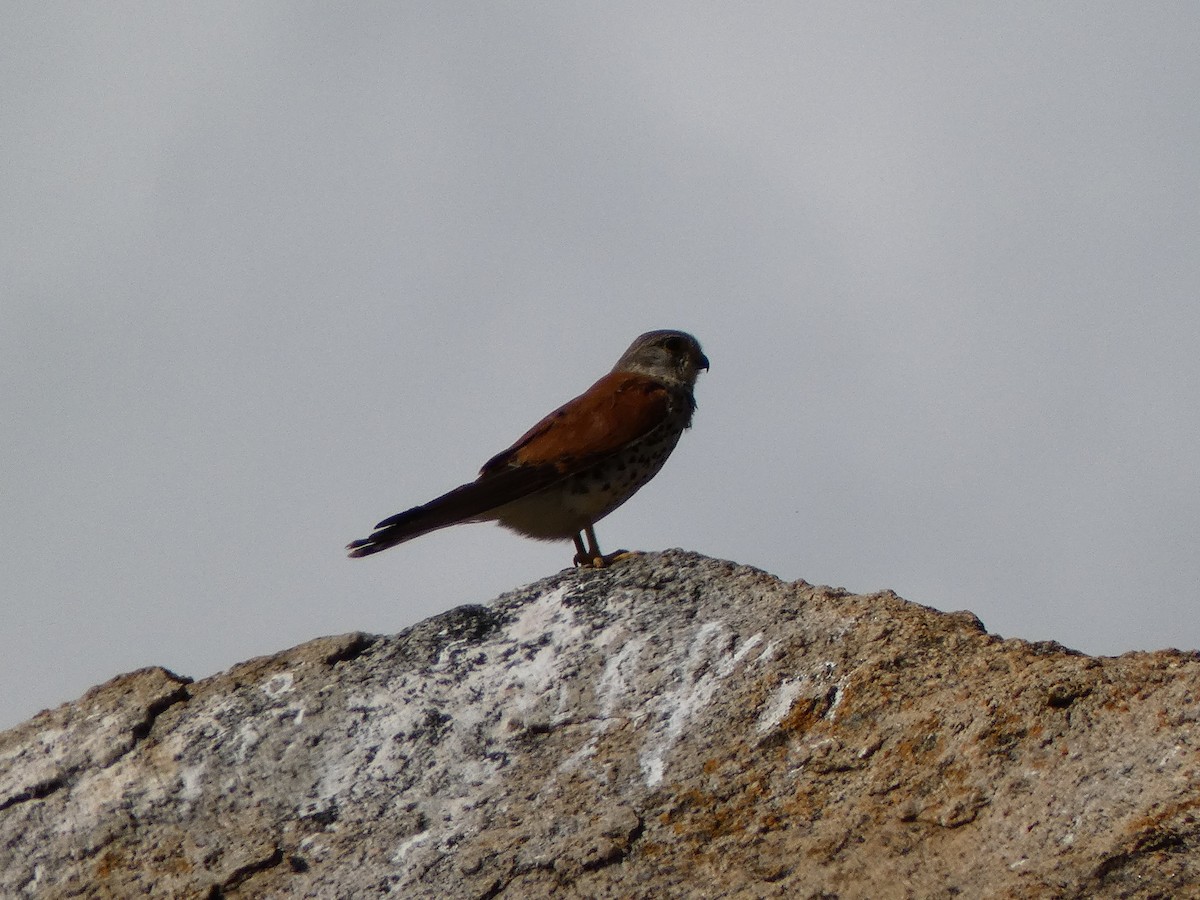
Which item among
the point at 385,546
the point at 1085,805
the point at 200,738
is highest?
the point at 385,546

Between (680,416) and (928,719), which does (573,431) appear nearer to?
(680,416)

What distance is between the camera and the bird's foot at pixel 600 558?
4330mm

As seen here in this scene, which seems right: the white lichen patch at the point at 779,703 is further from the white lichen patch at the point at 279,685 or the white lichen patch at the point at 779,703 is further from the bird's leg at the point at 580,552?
the bird's leg at the point at 580,552

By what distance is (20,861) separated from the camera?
348cm

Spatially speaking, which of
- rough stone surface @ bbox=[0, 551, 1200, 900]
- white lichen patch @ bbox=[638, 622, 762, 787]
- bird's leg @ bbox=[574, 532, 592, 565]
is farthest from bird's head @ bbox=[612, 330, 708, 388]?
white lichen patch @ bbox=[638, 622, 762, 787]

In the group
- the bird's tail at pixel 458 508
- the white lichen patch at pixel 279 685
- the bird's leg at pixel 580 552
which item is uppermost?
the bird's tail at pixel 458 508

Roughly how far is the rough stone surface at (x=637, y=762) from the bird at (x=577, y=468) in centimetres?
172

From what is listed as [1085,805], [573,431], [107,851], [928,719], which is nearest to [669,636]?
[928,719]

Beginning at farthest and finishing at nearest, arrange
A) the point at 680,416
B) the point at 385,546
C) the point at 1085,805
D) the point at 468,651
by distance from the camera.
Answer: the point at 680,416
the point at 385,546
the point at 468,651
the point at 1085,805

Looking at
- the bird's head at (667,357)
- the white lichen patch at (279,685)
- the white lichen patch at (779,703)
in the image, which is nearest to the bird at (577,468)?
the bird's head at (667,357)

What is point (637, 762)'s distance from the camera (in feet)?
11.1

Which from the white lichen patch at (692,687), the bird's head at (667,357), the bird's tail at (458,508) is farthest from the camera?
the bird's head at (667,357)

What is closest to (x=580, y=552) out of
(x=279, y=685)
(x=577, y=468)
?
(x=577, y=468)

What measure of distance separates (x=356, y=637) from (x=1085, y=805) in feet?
6.17
